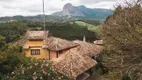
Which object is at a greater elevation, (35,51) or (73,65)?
(73,65)

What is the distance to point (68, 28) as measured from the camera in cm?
6988

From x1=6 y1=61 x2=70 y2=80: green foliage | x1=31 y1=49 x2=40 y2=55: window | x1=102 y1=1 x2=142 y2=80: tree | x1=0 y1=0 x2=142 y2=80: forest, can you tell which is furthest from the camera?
x1=31 y1=49 x2=40 y2=55: window

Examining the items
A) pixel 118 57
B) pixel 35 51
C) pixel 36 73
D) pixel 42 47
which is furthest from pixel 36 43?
pixel 36 73

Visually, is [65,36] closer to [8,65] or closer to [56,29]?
[56,29]

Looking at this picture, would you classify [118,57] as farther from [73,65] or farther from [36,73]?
[36,73]

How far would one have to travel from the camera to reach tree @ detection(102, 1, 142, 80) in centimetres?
1636

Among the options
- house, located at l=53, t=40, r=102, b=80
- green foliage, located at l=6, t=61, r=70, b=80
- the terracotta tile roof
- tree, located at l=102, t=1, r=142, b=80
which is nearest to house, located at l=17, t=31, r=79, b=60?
house, located at l=53, t=40, r=102, b=80

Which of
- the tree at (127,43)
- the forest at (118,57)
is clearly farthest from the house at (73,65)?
the tree at (127,43)

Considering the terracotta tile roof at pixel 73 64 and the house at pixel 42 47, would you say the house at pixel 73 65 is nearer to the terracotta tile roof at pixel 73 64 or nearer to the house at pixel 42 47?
the terracotta tile roof at pixel 73 64

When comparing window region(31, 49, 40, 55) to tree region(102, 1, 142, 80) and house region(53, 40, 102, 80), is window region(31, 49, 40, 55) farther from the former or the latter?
tree region(102, 1, 142, 80)

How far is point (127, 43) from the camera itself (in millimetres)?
16984

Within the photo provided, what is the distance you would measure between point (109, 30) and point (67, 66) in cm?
521

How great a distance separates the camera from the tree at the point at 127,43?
16.4 m

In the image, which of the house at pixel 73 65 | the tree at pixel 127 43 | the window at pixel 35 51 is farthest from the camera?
the window at pixel 35 51
